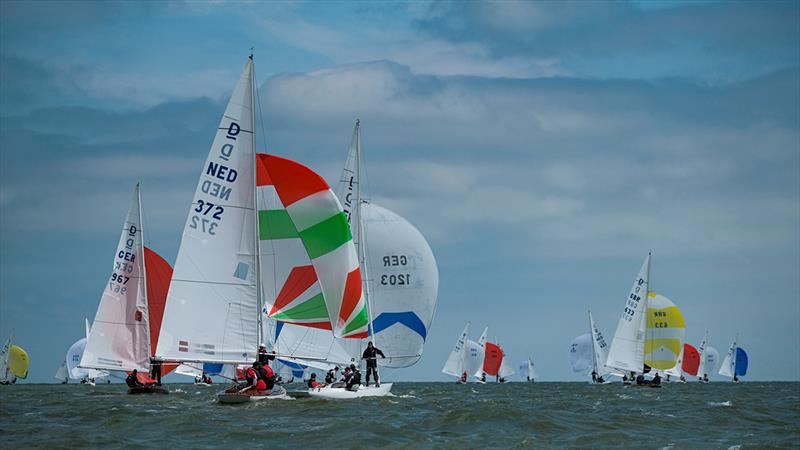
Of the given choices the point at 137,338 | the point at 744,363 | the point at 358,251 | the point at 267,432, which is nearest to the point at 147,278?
the point at 137,338

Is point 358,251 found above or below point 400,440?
above

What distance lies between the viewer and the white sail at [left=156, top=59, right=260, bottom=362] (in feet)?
97.2

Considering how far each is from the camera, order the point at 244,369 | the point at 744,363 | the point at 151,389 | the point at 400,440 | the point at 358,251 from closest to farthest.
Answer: the point at 400,440, the point at 244,369, the point at 358,251, the point at 151,389, the point at 744,363

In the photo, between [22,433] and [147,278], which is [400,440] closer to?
[22,433]

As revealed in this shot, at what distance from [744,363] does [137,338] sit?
97.7m

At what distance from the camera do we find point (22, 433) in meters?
24.0

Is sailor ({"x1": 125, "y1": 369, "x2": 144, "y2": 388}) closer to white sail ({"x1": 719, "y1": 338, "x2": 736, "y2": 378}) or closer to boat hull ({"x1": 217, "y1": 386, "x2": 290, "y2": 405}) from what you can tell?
boat hull ({"x1": 217, "y1": 386, "x2": 290, "y2": 405})

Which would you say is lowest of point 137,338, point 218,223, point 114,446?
point 114,446

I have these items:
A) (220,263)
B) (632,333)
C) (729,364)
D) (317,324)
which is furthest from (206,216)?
(729,364)

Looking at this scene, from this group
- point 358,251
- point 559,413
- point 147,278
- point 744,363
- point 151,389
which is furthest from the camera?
point 744,363

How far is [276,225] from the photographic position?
3384 centimetres

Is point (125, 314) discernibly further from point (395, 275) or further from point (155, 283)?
point (395, 275)

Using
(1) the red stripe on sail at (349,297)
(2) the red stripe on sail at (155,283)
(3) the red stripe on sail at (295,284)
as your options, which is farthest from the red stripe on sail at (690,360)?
(3) the red stripe on sail at (295,284)

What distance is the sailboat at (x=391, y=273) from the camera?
3762cm
